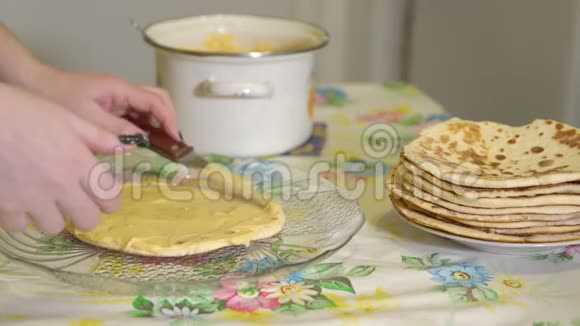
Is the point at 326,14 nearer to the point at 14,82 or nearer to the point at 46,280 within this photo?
the point at 14,82

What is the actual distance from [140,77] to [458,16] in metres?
0.98

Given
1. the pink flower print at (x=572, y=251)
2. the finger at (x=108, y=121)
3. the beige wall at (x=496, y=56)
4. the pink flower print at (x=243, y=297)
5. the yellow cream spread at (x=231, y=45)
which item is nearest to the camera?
the pink flower print at (x=243, y=297)

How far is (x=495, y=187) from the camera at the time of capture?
0.76m

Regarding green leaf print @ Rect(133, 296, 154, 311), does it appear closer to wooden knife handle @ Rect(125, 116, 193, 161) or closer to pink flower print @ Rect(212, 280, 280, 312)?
pink flower print @ Rect(212, 280, 280, 312)

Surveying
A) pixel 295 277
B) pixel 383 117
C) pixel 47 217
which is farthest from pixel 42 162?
pixel 383 117

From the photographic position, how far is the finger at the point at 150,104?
1005mm

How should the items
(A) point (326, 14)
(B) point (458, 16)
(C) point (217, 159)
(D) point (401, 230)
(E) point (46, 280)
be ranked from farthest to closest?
(A) point (326, 14), (B) point (458, 16), (C) point (217, 159), (D) point (401, 230), (E) point (46, 280)

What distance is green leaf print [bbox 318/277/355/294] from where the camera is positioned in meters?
0.74

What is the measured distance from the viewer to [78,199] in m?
0.63

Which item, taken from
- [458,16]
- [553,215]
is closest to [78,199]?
[553,215]

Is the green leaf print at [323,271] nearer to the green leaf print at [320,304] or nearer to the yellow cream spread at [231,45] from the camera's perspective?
the green leaf print at [320,304]

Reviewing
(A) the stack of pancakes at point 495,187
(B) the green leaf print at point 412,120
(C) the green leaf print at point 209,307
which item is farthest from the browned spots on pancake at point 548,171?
(B) the green leaf print at point 412,120

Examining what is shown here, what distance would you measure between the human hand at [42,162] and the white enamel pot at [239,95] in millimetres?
448

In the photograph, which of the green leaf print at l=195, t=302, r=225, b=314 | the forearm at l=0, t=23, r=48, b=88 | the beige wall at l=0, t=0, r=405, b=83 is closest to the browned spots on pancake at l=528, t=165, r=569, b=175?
the green leaf print at l=195, t=302, r=225, b=314
